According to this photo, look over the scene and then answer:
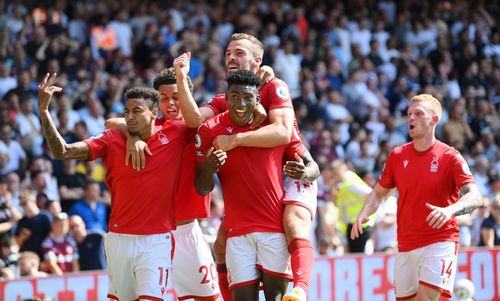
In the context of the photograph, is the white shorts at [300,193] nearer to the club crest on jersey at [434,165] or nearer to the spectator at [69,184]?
the club crest on jersey at [434,165]

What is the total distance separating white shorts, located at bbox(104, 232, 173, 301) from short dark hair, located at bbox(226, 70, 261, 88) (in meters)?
1.46

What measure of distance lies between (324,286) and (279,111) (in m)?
5.48

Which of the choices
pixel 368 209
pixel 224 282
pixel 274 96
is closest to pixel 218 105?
pixel 274 96

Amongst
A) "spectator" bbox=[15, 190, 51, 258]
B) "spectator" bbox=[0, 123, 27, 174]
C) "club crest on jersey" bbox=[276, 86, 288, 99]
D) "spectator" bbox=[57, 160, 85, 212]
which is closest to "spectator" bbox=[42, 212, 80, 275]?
"spectator" bbox=[15, 190, 51, 258]

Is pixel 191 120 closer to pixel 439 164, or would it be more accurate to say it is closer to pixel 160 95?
pixel 160 95

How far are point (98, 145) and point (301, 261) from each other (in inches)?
79.1

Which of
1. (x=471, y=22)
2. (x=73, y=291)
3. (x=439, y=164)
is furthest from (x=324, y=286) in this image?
(x=471, y=22)

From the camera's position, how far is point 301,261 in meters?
8.80

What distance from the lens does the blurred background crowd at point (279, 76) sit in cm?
1512

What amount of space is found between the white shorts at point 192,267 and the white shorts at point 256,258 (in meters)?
0.60

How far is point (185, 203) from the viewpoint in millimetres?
9758

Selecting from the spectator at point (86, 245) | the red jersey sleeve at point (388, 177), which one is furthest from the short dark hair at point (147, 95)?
the spectator at point (86, 245)

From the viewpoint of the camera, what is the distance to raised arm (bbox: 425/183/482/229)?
9336 millimetres

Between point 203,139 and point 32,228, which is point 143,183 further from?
point 32,228
